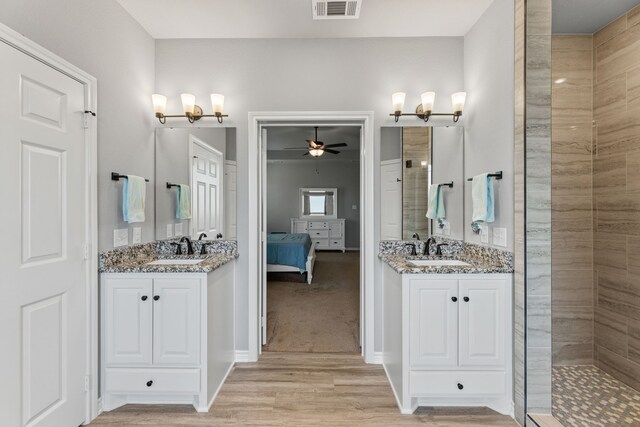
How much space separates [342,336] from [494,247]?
66.8 inches

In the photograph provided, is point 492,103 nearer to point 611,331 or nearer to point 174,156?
point 611,331

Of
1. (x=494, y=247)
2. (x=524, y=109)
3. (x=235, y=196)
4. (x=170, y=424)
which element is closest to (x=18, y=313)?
(x=170, y=424)

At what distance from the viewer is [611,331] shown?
7.47 feet

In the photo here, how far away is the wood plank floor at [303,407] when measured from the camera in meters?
1.88

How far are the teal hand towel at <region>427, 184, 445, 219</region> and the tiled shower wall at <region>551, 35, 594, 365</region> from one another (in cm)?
83

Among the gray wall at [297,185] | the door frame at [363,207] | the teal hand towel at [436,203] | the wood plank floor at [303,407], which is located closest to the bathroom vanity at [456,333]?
the wood plank floor at [303,407]

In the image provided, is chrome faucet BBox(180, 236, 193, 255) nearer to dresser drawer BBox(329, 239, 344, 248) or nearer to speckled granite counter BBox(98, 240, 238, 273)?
speckled granite counter BBox(98, 240, 238, 273)

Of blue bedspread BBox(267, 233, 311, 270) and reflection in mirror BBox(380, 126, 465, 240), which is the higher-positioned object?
reflection in mirror BBox(380, 126, 465, 240)

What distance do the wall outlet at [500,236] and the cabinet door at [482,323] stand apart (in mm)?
263

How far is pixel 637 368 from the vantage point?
82.4 inches

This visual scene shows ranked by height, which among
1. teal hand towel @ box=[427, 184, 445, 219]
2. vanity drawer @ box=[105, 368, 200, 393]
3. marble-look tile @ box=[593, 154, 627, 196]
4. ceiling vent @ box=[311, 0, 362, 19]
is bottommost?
vanity drawer @ box=[105, 368, 200, 393]

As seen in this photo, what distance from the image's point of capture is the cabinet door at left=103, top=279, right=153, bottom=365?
1.96 meters

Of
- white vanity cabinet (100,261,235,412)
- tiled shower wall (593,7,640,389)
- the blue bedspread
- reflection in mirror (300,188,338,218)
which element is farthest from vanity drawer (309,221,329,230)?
white vanity cabinet (100,261,235,412)

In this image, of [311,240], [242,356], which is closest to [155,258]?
[242,356]
